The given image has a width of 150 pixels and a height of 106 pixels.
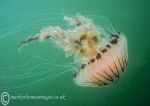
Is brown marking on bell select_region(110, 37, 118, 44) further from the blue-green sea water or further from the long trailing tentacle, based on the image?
the long trailing tentacle

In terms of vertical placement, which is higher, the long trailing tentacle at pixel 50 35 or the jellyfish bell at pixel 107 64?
the long trailing tentacle at pixel 50 35

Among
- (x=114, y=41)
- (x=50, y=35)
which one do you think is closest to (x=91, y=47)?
(x=114, y=41)


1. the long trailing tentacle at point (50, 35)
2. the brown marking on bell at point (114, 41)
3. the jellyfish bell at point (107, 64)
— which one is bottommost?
the jellyfish bell at point (107, 64)

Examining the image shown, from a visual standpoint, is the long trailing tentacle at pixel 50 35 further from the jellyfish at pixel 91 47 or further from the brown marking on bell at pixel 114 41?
the brown marking on bell at pixel 114 41

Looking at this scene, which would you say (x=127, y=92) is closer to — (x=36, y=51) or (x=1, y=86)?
(x=36, y=51)

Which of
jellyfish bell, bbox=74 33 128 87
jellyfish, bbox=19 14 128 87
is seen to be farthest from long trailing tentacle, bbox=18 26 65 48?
jellyfish bell, bbox=74 33 128 87

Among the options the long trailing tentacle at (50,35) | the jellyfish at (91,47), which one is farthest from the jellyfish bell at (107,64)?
the long trailing tentacle at (50,35)
